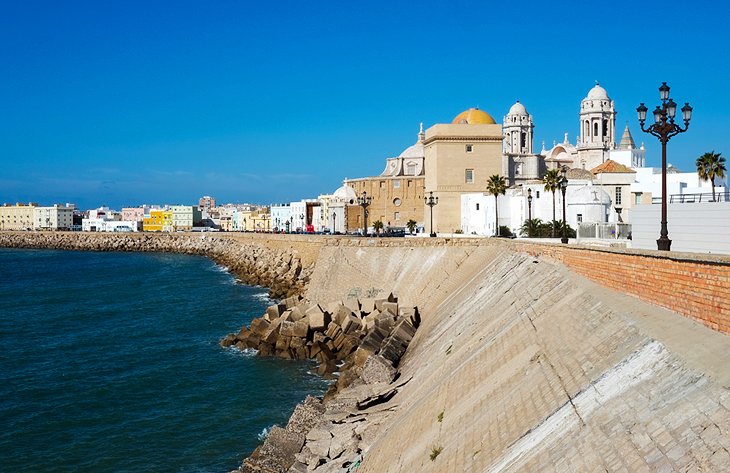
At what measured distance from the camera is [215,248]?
98438mm

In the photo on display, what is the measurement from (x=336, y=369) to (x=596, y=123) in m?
62.8

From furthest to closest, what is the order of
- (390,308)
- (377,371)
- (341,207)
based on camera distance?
(341,207) < (390,308) < (377,371)

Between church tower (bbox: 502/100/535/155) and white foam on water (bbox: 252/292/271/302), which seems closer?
white foam on water (bbox: 252/292/271/302)

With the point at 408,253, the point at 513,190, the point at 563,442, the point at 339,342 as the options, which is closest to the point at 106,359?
the point at 339,342

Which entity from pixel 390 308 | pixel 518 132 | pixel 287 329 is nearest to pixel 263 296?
pixel 390 308

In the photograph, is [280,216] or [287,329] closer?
[287,329]

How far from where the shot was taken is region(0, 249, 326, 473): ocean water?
18.9m

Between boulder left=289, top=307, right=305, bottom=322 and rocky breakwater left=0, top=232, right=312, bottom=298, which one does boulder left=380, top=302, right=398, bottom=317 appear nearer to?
boulder left=289, top=307, right=305, bottom=322

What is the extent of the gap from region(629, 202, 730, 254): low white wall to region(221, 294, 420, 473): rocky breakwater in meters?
9.09

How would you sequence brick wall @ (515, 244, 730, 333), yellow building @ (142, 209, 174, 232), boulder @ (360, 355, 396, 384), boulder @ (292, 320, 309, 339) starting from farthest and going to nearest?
yellow building @ (142, 209, 174, 232)
boulder @ (292, 320, 309, 339)
boulder @ (360, 355, 396, 384)
brick wall @ (515, 244, 730, 333)

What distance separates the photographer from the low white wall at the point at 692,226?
18812 millimetres

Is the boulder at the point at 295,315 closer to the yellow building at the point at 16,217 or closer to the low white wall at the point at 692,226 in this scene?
the low white wall at the point at 692,226

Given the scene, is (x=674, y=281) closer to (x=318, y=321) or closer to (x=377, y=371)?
(x=377, y=371)

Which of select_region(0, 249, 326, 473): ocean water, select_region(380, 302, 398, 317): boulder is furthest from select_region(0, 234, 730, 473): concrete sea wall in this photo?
select_region(380, 302, 398, 317): boulder
